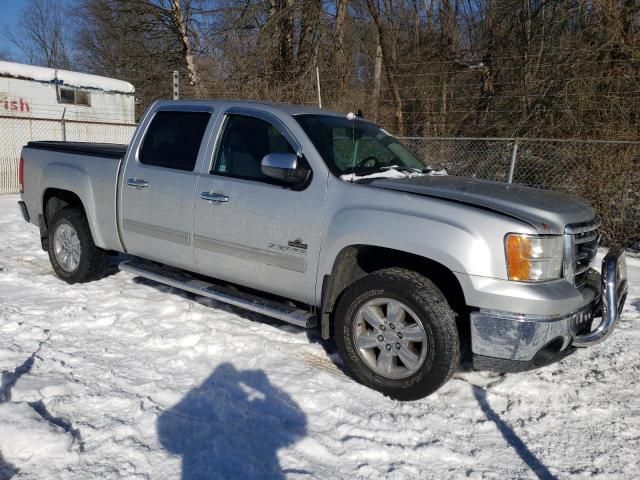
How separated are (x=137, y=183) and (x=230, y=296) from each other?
139 centimetres

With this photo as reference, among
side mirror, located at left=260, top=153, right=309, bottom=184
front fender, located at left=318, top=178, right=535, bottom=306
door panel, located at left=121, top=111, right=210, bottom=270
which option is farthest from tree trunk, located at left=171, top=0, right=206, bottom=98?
front fender, located at left=318, top=178, right=535, bottom=306

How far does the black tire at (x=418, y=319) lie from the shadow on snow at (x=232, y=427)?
0.54 meters

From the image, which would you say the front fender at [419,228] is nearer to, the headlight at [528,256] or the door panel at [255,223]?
the headlight at [528,256]

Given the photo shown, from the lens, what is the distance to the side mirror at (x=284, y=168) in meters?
3.60

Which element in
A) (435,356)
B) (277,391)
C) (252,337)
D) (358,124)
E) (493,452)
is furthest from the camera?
(358,124)

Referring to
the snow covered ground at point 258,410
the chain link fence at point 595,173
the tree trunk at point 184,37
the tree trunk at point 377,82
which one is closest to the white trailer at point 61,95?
the tree trunk at point 184,37

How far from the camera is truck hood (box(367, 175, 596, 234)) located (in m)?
3.14

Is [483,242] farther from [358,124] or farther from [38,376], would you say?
[38,376]

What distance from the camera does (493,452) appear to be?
2928 mm

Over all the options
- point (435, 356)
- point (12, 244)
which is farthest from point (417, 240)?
point (12, 244)

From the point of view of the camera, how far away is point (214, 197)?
163 inches

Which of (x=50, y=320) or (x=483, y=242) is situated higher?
(x=483, y=242)

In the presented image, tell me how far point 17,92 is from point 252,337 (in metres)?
12.8

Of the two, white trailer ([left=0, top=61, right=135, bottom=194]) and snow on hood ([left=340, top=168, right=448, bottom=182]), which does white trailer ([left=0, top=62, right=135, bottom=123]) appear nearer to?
white trailer ([left=0, top=61, right=135, bottom=194])
